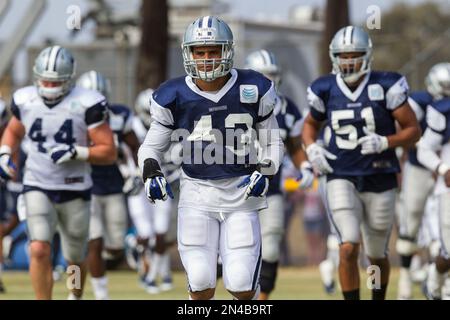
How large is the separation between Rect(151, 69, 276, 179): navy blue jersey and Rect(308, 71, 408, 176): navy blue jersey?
154 cm

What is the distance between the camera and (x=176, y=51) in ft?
64.2

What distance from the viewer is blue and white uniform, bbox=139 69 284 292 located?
24.5ft

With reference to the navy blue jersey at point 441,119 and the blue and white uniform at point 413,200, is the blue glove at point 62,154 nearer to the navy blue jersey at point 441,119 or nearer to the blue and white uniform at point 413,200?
the navy blue jersey at point 441,119

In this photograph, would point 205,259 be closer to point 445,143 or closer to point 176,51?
point 445,143

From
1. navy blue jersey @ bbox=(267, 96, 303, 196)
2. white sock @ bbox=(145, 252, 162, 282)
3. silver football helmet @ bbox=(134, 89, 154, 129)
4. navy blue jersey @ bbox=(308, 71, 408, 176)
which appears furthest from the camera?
silver football helmet @ bbox=(134, 89, 154, 129)

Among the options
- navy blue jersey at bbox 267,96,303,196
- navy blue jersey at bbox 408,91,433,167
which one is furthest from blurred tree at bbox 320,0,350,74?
navy blue jersey at bbox 267,96,303,196

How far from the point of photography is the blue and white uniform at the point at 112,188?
38.2 ft

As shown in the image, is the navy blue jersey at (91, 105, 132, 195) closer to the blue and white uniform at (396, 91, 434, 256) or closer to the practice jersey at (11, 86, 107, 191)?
the practice jersey at (11, 86, 107, 191)

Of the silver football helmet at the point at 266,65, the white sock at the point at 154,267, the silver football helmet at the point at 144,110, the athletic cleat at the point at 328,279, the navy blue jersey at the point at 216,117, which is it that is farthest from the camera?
the silver football helmet at the point at 144,110

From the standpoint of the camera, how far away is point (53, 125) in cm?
925

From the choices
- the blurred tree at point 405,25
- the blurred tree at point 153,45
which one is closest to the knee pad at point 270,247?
the blurred tree at point 153,45

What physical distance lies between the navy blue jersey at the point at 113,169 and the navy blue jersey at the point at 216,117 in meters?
4.03

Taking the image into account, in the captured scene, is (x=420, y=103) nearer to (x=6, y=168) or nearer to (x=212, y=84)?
(x=6, y=168)

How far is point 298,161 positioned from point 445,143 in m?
1.14
